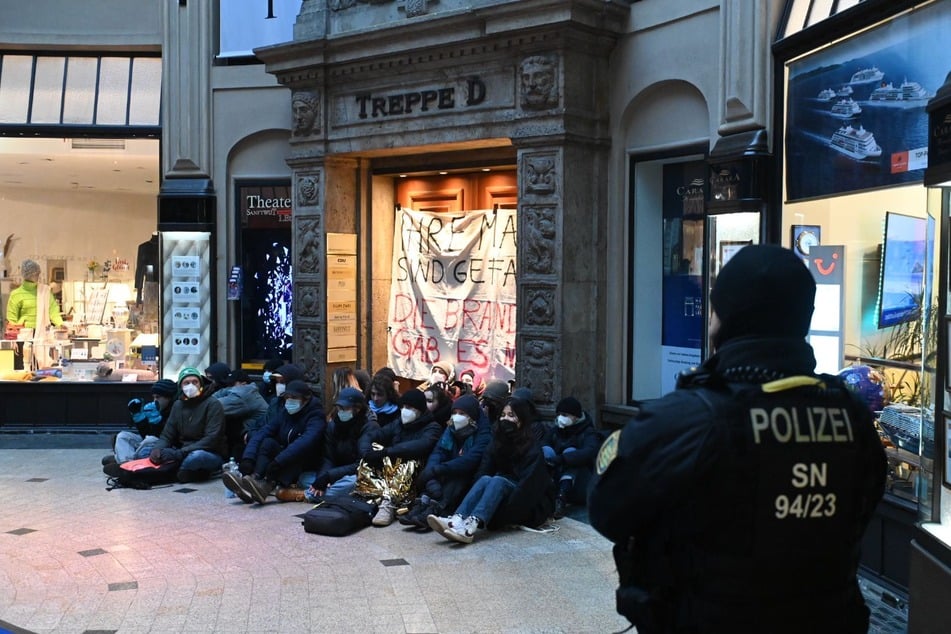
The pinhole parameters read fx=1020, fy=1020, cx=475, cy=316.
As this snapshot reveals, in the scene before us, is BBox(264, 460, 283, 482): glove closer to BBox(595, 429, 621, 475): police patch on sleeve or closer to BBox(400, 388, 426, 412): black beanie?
BBox(400, 388, 426, 412): black beanie

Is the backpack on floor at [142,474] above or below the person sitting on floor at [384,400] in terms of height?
below

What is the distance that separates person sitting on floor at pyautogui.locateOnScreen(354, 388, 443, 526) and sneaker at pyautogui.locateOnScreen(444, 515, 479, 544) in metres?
0.87

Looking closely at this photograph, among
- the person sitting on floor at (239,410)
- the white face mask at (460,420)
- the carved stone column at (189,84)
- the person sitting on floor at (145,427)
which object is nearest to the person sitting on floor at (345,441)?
the white face mask at (460,420)

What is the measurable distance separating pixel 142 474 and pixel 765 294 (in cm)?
820

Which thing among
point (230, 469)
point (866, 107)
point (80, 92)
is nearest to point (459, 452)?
point (230, 469)

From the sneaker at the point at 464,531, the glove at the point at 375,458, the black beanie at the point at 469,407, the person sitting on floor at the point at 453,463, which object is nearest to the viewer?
the sneaker at the point at 464,531

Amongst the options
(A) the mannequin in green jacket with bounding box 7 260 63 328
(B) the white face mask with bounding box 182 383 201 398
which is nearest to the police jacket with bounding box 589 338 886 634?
(B) the white face mask with bounding box 182 383 201 398

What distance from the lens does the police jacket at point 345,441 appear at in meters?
9.30

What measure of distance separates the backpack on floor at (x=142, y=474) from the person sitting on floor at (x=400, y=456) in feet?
7.26

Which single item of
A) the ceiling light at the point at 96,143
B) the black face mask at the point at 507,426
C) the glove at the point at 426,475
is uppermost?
the ceiling light at the point at 96,143

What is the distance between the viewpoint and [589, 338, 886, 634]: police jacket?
2.62 meters

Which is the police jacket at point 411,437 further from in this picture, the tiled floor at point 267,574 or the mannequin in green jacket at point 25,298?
the mannequin in green jacket at point 25,298

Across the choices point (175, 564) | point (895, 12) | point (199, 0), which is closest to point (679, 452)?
point (895, 12)

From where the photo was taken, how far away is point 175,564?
718cm
